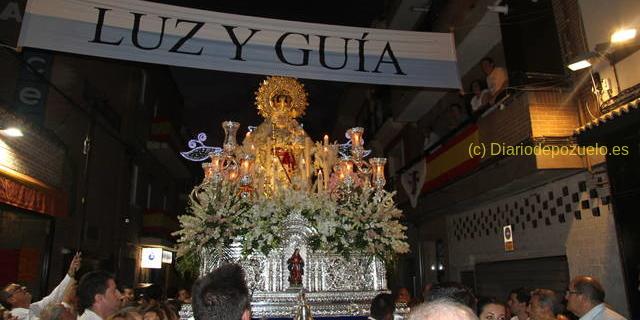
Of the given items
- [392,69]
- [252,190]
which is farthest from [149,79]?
[392,69]

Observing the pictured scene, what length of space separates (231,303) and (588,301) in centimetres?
366

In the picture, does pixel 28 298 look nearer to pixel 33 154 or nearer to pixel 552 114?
pixel 33 154

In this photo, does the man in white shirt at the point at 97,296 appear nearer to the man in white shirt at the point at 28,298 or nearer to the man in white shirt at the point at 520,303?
the man in white shirt at the point at 28,298

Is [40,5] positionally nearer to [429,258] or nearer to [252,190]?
[252,190]

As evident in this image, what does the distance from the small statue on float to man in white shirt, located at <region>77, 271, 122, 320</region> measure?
185 cm

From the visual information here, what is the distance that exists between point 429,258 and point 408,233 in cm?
193

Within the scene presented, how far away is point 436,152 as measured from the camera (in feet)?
40.1

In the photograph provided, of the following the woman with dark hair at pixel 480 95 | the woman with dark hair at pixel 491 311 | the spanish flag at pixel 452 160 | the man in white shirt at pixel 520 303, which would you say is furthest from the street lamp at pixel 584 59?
the woman with dark hair at pixel 491 311

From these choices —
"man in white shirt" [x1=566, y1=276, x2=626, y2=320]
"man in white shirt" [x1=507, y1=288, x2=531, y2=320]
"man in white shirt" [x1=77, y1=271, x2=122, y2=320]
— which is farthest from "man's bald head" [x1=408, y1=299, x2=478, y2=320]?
"man in white shirt" [x1=507, y1=288, x2=531, y2=320]

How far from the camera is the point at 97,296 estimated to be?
414 cm

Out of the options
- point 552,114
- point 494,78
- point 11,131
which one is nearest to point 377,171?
point 552,114

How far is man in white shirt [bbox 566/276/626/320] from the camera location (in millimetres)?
4449

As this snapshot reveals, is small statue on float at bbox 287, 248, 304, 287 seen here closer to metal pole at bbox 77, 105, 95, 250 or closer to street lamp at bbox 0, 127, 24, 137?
street lamp at bbox 0, 127, 24, 137

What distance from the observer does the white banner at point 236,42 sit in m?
4.71
